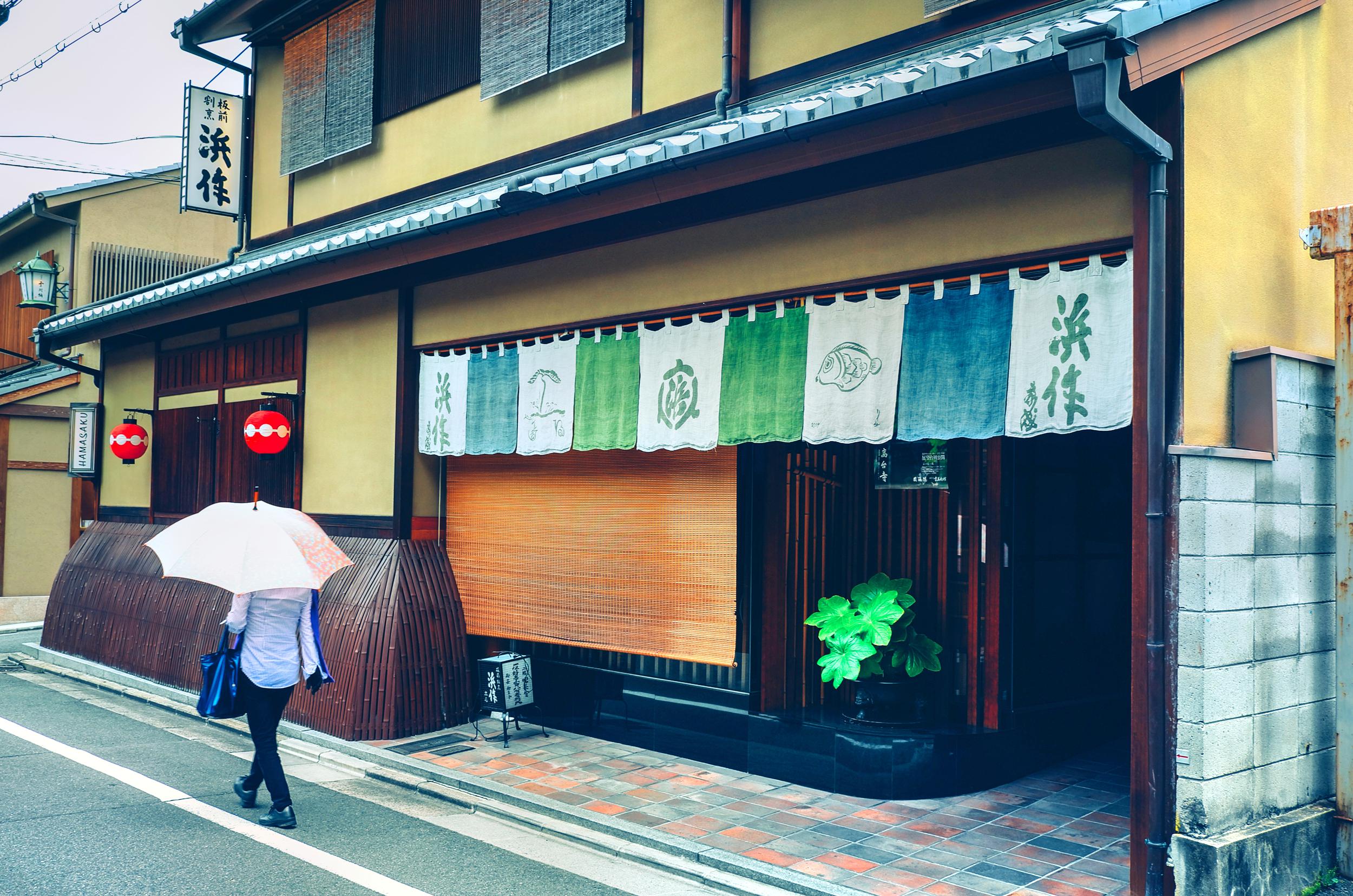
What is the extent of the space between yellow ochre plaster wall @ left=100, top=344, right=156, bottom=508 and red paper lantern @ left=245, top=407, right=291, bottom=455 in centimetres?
411

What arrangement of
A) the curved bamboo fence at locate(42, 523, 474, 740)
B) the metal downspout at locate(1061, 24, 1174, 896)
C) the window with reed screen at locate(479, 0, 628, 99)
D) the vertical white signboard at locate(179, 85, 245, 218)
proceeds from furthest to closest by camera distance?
1. the vertical white signboard at locate(179, 85, 245, 218)
2. the curved bamboo fence at locate(42, 523, 474, 740)
3. the window with reed screen at locate(479, 0, 628, 99)
4. the metal downspout at locate(1061, 24, 1174, 896)

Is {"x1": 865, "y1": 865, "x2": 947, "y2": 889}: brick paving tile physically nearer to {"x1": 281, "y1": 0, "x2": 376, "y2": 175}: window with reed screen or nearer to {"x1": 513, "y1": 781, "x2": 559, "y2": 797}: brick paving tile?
{"x1": 513, "y1": 781, "x2": 559, "y2": 797}: brick paving tile

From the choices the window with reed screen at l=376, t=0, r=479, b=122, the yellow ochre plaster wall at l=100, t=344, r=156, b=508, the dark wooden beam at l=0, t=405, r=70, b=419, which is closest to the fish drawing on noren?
the window with reed screen at l=376, t=0, r=479, b=122

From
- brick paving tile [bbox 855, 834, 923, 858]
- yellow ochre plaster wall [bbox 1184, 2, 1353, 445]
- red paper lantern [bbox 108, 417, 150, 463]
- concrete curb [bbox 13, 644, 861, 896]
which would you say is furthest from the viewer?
red paper lantern [bbox 108, 417, 150, 463]

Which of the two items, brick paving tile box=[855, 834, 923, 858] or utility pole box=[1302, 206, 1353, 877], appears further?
brick paving tile box=[855, 834, 923, 858]

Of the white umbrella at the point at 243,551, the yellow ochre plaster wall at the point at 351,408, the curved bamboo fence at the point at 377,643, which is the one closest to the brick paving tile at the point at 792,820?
the white umbrella at the point at 243,551

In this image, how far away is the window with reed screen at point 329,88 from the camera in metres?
11.9

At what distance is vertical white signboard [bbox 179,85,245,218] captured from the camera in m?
13.3

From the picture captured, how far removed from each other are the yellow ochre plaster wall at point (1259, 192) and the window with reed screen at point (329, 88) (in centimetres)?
913

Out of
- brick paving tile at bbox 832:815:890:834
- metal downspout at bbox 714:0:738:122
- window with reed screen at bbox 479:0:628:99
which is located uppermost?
window with reed screen at bbox 479:0:628:99

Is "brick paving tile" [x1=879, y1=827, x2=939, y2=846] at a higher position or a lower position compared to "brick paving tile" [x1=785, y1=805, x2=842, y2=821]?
higher

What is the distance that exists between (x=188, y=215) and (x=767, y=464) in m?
17.5

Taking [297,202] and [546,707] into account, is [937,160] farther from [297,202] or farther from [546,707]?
[297,202]

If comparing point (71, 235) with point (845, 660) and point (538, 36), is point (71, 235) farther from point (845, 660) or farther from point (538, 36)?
point (845, 660)
